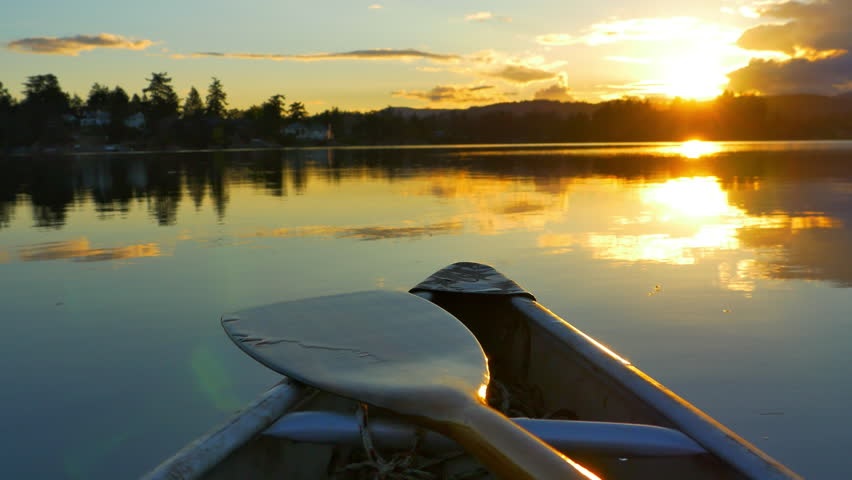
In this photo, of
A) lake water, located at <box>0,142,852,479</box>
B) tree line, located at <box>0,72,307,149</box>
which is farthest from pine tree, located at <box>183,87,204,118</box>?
lake water, located at <box>0,142,852,479</box>

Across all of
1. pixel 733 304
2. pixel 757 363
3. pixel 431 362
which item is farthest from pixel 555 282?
pixel 431 362

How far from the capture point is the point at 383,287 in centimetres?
605

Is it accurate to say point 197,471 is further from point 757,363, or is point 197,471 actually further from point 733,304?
point 733,304

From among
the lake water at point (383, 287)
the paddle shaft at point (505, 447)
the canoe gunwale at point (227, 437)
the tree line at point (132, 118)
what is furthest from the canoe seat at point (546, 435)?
the tree line at point (132, 118)

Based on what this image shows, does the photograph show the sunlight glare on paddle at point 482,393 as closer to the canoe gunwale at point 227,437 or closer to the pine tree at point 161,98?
the canoe gunwale at point 227,437

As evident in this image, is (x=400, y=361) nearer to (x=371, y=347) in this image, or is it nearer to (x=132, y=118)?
(x=371, y=347)

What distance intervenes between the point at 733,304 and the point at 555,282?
160 cm

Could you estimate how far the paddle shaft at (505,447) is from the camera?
1531 millimetres

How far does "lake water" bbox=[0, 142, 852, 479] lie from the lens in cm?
338

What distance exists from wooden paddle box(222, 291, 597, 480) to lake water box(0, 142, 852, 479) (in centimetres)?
106

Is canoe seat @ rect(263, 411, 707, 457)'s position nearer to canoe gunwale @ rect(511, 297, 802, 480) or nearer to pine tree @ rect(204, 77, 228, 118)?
canoe gunwale @ rect(511, 297, 802, 480)

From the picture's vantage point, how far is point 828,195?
13750 millimetres

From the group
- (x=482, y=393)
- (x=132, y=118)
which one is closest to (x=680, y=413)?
(x=482, y=393)

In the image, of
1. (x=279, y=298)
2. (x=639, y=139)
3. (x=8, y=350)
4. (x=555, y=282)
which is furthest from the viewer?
(x=639, y=139)
